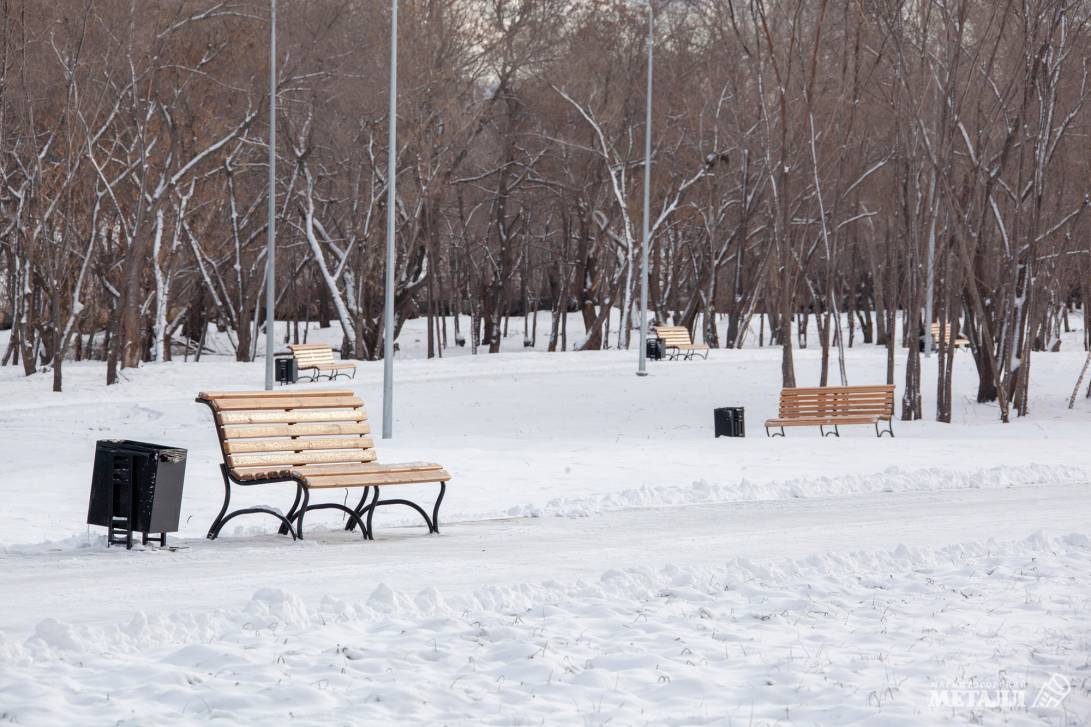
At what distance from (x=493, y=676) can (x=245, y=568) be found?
2.79 m

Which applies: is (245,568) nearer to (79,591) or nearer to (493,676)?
(79,591)

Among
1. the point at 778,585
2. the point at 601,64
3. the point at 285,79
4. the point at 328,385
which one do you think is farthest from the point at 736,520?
the point at 601,64

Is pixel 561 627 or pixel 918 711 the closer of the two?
pixel 918 711

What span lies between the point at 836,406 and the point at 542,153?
22.5 m

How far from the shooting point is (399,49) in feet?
116

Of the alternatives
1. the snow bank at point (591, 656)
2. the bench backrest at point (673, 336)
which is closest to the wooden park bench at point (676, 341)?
the bench backrest at point (673, 336)

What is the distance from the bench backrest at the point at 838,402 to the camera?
20.2 metres

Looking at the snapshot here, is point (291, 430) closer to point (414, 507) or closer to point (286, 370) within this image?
point (414, 507)

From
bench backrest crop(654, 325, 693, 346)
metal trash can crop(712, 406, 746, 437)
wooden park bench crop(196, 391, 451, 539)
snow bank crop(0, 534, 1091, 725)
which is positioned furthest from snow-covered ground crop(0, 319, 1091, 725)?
bench backrest crop(654, 325, 693, 346)

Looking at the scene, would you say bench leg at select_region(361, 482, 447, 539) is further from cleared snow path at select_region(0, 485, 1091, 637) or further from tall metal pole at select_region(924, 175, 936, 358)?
tall metal pole at select_region(924, 175, 936, 358)

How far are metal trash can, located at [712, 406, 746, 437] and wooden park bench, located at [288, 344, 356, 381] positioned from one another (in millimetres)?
12035

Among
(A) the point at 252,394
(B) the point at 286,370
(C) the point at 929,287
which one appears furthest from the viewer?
(C) the point at 929,287

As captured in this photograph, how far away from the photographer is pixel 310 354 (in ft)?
102

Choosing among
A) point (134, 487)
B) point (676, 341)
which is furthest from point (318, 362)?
point (134, 487)
